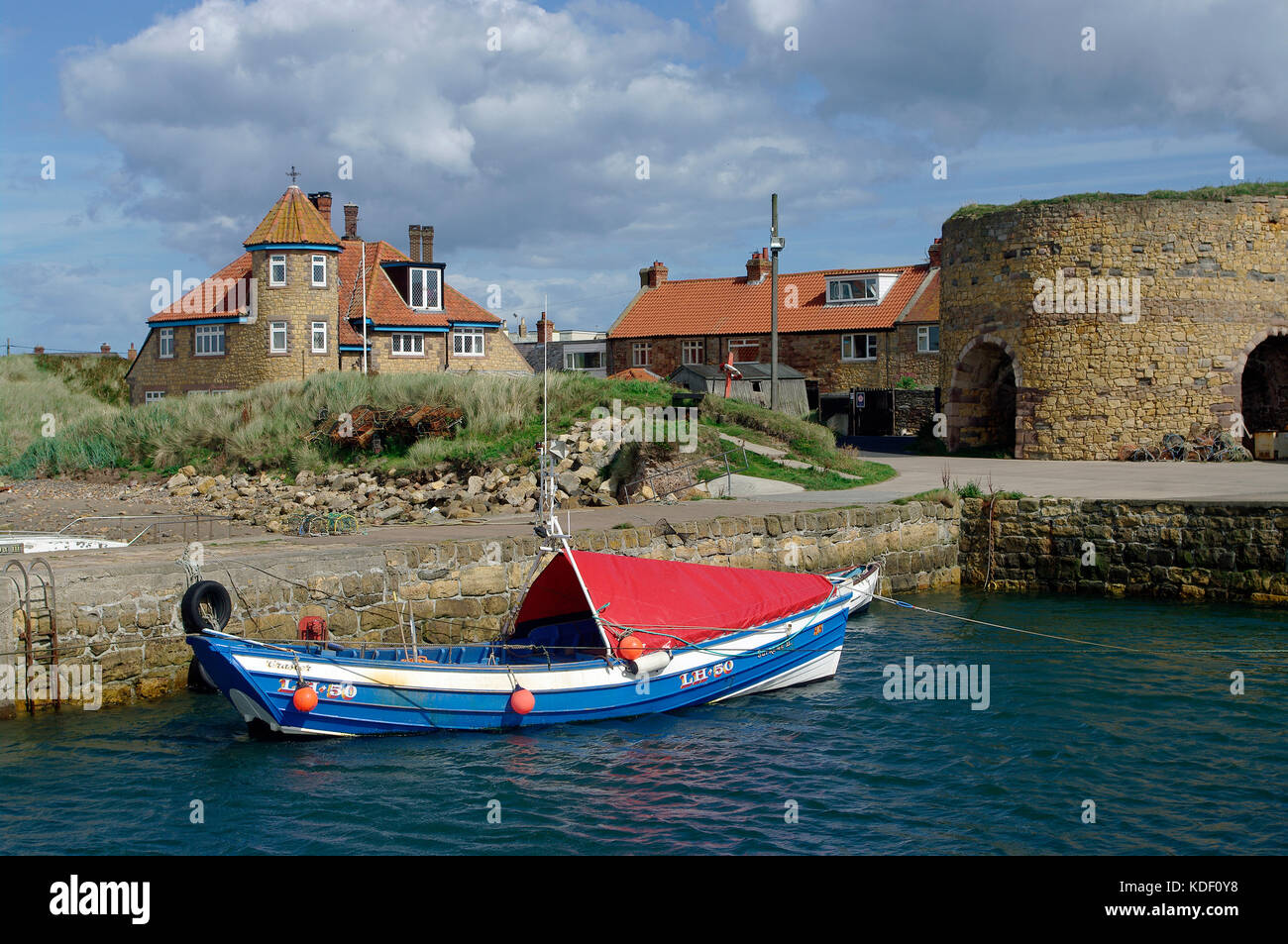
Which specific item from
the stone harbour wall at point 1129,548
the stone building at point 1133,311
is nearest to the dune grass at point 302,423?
the stone building at point 1133,311

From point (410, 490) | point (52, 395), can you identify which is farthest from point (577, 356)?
point (410, 490)

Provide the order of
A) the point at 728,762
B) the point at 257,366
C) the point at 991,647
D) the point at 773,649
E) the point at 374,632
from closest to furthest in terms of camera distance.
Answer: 1. the point at 728,762
2. the point at 773,649
3. the point at 374,632
4. the point at 991,647
5. the point at 257,366

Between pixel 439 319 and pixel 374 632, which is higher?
pixel 439 319

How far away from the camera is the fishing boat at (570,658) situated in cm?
1316

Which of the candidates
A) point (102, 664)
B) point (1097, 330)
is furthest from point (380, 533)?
point (1097, 330)

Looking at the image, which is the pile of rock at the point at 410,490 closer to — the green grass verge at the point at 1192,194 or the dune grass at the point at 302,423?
the dune grass at the point at 302,423

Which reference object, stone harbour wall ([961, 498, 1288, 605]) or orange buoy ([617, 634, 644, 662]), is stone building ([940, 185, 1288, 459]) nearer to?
stone harbour wall ([961, 498, 1288, 605])

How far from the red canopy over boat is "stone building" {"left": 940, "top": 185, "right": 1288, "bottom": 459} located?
19764 millimetres

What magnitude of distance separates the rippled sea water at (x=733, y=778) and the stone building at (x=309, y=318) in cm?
3500

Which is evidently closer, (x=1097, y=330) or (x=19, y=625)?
(x=19, y=625)

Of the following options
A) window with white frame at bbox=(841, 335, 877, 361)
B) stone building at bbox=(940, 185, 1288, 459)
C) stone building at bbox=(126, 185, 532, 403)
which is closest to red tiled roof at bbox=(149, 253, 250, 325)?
stone building at bbox=(126, 185, 532, 403)

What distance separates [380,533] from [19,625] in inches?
279
